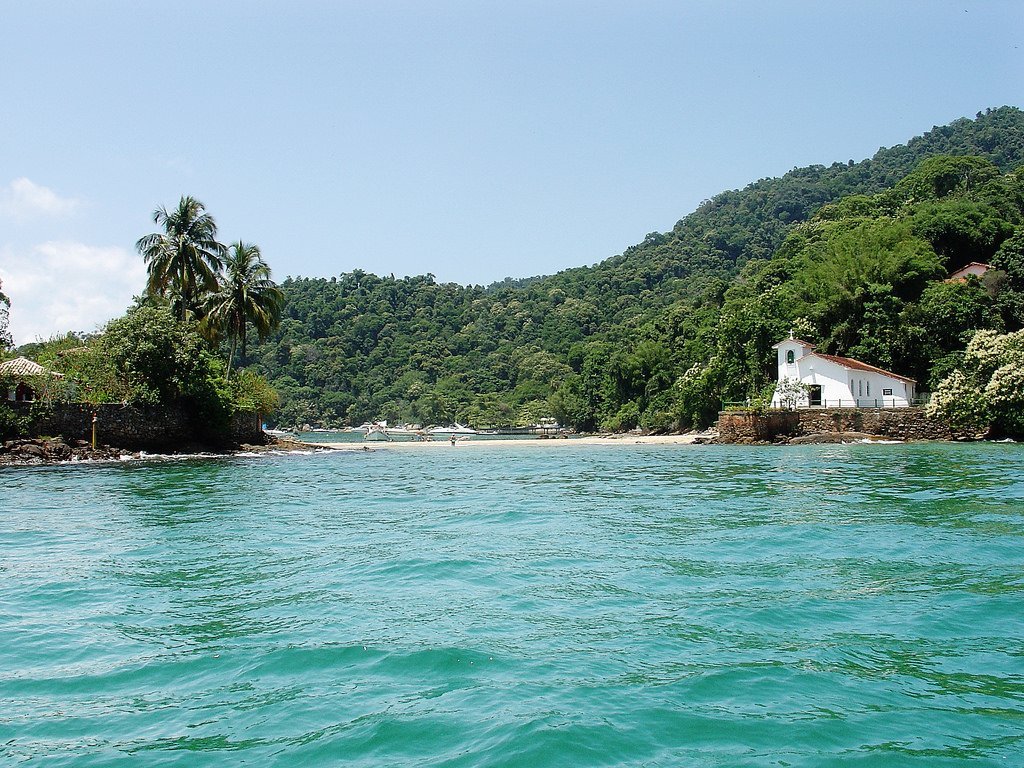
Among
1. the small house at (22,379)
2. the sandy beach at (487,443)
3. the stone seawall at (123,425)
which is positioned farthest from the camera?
the sandy beach at (487,443)

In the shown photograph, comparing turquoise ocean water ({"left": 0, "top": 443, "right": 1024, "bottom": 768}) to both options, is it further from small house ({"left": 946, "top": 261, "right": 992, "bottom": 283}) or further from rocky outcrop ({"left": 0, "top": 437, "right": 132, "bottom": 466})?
small house ({"left": 946, "top": 261, "right": 992, "bottom": 283})

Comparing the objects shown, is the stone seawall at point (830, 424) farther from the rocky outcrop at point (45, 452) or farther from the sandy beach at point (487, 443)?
the rocky outcrop at point (45, 452)

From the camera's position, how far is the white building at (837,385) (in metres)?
50.8

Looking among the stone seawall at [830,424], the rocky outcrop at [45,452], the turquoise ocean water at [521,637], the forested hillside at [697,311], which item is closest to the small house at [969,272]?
the forested hillside at [697,311]

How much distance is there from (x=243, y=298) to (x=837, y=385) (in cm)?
3791

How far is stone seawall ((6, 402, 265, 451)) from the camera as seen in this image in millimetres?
37875

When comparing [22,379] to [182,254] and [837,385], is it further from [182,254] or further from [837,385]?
[837,385]

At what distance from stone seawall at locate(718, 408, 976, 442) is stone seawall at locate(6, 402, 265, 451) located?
100 ft

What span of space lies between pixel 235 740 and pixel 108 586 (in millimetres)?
6493

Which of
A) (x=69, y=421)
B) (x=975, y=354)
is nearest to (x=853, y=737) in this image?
(x=69, y=421)

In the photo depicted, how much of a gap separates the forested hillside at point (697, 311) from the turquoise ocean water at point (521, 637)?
41607 millimetres

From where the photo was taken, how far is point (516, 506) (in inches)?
797

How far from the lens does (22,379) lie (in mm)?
37594

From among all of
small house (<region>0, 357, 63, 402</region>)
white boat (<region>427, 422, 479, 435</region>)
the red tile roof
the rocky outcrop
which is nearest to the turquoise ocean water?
the rocky outcrop
